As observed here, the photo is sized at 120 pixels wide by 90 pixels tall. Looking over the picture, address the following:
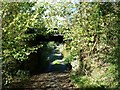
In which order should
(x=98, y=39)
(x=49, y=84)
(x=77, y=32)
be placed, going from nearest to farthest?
1. (x=98, y=39)
2. (x=77, y=32)
3. (x=49, y=84)

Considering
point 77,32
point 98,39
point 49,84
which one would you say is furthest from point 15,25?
point 49,84

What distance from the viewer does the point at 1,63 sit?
189 inches

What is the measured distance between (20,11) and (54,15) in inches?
85.3

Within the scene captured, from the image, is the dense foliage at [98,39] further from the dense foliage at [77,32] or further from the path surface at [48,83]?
the path surface at [48,83]

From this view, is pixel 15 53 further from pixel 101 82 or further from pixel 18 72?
pixel 18 72

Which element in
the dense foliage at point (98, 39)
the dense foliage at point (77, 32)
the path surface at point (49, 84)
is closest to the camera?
the dense foliage at point (77, 32)

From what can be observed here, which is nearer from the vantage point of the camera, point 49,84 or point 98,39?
point 98,39

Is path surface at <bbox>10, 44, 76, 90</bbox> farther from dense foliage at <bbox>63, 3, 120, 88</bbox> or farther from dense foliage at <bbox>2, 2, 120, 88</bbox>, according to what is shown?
dense foliage at <bbox>63, 3, 120, 88</bbox>

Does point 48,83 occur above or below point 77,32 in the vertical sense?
below

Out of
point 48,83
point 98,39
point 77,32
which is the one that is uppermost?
point 77,32

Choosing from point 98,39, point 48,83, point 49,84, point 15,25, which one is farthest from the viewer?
point 48,83

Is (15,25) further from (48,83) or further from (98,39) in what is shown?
(48,83)

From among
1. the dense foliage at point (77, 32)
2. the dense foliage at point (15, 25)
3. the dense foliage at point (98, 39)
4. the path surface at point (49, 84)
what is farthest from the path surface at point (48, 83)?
the dense foliage at point (15, 25)

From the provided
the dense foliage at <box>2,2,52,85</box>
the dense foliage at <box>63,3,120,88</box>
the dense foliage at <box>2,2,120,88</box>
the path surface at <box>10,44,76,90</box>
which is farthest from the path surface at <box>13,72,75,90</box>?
the dense foliage at <box>2,2,52,85</box>
